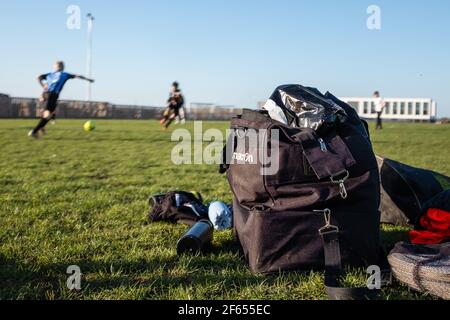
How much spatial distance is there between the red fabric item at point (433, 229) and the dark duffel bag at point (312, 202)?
1.58 ft

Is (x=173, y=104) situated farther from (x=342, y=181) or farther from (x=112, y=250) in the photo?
(x=342, y=181)

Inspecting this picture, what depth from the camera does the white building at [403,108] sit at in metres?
60.9

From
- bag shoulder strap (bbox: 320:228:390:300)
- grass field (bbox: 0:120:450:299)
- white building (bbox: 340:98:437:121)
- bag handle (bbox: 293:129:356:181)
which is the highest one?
white building (bbox: 340:98:437:121)

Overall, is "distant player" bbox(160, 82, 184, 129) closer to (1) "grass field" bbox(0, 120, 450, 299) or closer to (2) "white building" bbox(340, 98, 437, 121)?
(1) "grass field" bbox(0, 120, 450, 299)

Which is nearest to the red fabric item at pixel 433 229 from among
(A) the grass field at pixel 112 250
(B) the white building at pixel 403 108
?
(A) the grass field at pixel 112 250

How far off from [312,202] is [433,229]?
3.31ft

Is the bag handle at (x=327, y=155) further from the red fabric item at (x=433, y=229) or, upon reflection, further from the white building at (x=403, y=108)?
the white building at (x=403, y=108)

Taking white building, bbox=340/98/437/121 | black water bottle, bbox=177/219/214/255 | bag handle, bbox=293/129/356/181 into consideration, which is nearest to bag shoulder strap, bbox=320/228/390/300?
bag handle, bbox=293/129/356/181

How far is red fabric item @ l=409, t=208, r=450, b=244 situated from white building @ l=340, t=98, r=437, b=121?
5950 centimetres

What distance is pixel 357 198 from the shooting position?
8.29 ft

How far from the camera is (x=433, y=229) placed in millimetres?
2891

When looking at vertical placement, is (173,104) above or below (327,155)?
above

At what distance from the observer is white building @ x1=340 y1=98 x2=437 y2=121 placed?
60.9 meters
